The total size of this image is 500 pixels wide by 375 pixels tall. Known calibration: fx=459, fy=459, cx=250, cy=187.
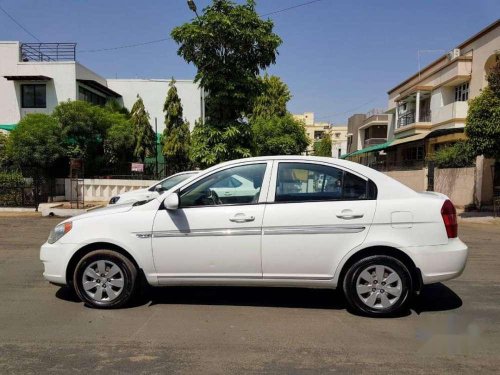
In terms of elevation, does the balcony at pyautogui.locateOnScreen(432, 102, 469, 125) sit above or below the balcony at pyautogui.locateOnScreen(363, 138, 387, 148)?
above

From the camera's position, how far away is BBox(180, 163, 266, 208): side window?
5.15 meters

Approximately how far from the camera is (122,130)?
2283 centimetres

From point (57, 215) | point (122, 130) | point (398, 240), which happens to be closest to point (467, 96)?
point (122, 130)

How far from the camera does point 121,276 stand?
17.0 ft

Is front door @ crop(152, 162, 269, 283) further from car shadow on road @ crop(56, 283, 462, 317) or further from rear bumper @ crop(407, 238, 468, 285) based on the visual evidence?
rear bumper @ crop(407, 238, 468, 285)

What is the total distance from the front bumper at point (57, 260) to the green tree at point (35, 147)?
1502cm

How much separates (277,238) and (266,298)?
109cm

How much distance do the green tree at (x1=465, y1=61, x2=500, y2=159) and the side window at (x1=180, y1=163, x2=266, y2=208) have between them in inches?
496

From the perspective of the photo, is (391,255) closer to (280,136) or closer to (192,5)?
(192,5)

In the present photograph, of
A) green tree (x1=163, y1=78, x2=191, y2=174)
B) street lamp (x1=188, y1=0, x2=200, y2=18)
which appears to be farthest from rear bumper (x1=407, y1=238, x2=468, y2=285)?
green tree (x1=163, y1=78, x2=191, y2=174)

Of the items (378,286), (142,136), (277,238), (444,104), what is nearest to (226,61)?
(277,238)

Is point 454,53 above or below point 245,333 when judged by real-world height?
above

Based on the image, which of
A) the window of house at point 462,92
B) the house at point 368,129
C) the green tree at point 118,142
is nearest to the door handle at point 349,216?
the green tree at point 118,142

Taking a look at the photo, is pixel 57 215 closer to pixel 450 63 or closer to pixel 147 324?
pixel 147 324
